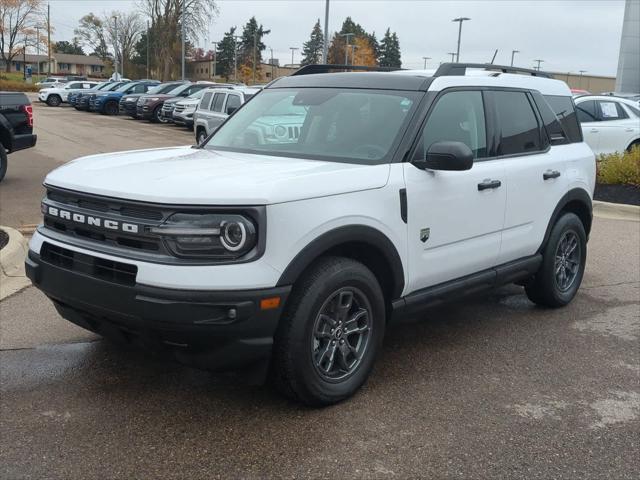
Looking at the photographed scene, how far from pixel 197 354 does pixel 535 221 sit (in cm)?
303

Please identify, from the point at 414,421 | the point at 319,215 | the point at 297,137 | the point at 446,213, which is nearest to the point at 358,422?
the point at 414,421

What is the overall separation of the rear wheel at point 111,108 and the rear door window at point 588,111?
25.1 meters

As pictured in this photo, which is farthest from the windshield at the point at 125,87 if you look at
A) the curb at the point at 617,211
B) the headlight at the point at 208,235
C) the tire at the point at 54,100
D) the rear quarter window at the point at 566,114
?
the headlight at the point at 208,235

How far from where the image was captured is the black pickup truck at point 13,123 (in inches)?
431

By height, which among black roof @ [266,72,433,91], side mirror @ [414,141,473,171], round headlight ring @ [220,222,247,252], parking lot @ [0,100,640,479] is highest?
black roof @ [266,72,433,91]

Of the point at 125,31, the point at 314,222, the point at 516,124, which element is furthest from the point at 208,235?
the point at 125,31

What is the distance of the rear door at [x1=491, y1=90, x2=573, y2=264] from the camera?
5.04m

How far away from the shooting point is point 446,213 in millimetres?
4395

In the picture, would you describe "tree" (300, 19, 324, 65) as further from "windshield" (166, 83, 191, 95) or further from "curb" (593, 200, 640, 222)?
"curb" (593, 200, 640, 222)

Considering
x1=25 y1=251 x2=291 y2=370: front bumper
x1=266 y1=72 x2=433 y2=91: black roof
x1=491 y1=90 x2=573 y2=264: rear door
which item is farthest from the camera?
x1=491 y1=90 x2=573 y2=264: rear door

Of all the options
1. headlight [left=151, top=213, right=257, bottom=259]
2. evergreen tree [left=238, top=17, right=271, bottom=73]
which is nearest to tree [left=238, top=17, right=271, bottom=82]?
evergreen tree [left=238, top=17, right=271, bottom=73]

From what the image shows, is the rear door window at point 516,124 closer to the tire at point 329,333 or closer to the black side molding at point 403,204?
the black side molding at point 403,204

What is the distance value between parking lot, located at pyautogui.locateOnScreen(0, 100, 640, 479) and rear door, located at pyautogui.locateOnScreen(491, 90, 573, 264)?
792mm

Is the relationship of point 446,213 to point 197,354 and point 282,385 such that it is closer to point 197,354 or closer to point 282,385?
point 282,385
